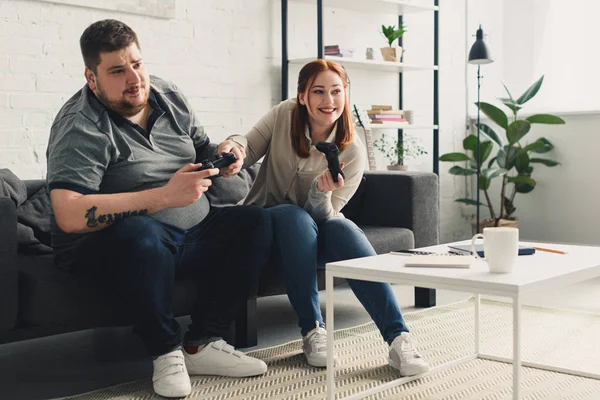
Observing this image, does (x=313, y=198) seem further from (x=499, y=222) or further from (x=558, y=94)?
(x=558, y=94)

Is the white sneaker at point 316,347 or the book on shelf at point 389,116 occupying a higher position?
the book on shelf at point 389,116

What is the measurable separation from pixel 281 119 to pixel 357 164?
31 cm

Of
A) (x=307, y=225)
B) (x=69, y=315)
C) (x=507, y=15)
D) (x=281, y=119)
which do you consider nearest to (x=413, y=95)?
(x=507, y=15)

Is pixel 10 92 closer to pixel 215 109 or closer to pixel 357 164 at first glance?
pixel 215 109

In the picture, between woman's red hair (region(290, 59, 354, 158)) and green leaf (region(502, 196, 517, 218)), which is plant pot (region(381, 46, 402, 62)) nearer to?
green leaf (region(502, 196, 517, 218))

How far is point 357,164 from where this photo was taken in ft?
8.67

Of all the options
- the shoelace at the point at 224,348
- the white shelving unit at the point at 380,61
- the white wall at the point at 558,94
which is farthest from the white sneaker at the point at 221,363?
the white wall at the point at 558,94

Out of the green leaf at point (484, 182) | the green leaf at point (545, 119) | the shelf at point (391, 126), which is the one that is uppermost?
the green leaf at point (545, 119)

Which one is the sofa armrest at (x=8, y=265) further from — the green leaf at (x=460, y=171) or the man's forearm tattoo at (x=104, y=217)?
the green leaf at (x=460, y=171)

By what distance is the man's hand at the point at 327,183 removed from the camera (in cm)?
242

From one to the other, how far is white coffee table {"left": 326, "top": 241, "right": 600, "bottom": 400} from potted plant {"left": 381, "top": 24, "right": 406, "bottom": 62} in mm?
2475

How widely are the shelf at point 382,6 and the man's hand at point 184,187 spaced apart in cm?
225

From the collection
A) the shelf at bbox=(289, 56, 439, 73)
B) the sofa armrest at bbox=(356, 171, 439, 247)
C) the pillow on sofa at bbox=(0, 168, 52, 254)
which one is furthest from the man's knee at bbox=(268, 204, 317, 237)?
the shelf at bbox=(289, 56, 439, 73)

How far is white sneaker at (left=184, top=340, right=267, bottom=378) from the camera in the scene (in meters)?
2.30
